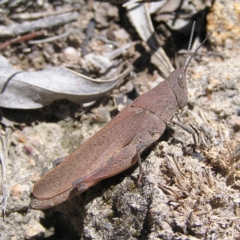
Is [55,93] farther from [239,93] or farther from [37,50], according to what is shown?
[239,93]

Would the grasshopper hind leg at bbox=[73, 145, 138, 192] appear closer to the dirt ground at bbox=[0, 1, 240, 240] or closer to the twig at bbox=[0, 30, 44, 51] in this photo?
the dirt ground at bbox=[0, 1, 240, 240]

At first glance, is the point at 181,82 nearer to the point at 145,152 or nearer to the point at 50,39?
the point at 145,152

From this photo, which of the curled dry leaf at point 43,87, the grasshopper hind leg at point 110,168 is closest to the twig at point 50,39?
the curled dry leaf at point 43,87

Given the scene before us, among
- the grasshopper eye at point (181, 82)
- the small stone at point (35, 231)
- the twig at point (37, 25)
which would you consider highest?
the twig at point (37, 25)

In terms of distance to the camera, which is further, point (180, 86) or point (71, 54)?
point (71, 54)

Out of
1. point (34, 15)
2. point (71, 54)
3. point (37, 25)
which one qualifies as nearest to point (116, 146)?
point (71, 54)

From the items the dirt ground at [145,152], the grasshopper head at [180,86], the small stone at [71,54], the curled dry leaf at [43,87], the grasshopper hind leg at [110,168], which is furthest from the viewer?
the small stone at [71,54]

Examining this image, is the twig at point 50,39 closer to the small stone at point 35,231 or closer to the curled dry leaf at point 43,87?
the curled dry leaf at point 43,87
